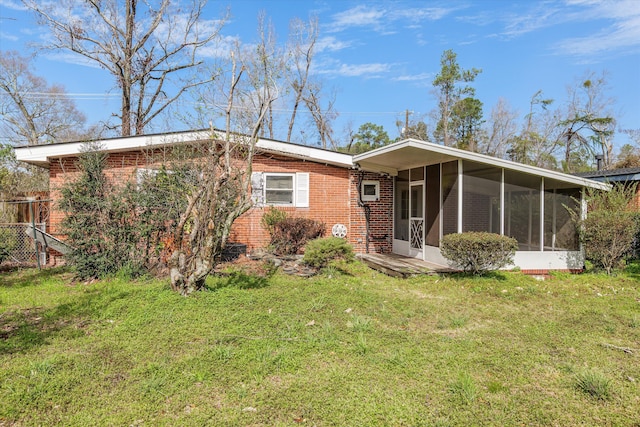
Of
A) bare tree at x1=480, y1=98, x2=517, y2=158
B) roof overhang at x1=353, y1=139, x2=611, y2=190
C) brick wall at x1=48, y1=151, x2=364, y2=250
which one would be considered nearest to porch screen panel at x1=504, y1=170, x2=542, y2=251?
roof overhang at x1=353, y1=139, x2=611, y2=190

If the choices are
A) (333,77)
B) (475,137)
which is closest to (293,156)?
(333,77)

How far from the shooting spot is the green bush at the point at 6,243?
8625 millimetres

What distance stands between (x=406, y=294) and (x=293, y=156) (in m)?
5.58

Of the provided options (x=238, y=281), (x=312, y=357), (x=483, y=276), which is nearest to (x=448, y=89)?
(x=483, y=276)

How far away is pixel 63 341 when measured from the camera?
4.25 m

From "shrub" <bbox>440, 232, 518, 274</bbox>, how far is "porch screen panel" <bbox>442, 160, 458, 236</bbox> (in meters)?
0.73

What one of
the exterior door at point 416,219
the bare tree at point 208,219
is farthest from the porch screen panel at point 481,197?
the bare tree at point 208,219

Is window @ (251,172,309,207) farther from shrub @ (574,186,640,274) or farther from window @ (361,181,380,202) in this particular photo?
shrub @ (574,186,640,274)

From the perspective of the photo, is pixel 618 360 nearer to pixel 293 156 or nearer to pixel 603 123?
pixel 293 156

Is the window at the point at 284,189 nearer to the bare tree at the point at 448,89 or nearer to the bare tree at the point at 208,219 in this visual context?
the bare tree at the point at 208,219

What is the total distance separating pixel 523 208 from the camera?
8.77 metres

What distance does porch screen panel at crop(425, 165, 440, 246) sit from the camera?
917 cm

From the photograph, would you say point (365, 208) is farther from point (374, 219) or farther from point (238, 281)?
point (238, 281)

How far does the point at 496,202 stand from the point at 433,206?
1458mm
